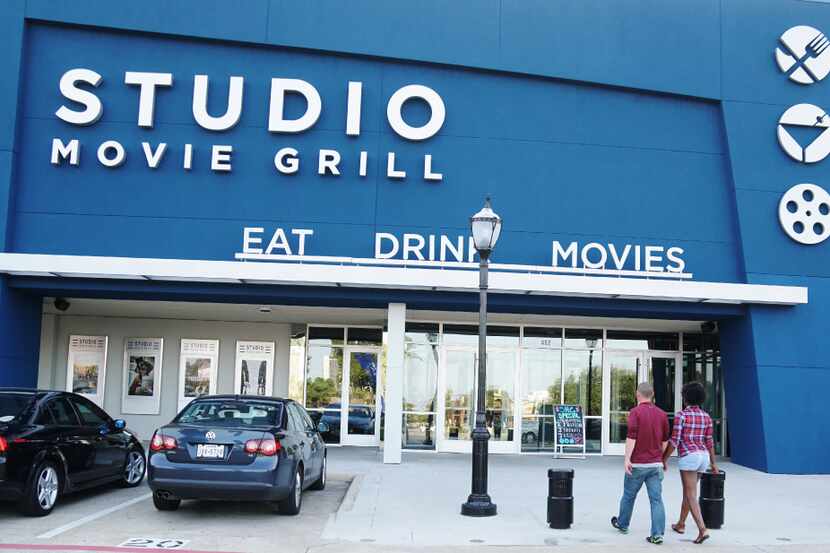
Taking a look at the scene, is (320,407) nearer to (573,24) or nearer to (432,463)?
(432,463)

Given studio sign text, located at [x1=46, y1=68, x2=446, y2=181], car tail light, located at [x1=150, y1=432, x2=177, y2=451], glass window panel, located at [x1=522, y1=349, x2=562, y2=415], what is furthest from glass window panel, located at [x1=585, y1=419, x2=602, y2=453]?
car tail light, located at [x1=150, y1=432, x2=177, y2=451]

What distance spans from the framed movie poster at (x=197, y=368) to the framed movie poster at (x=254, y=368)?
22.5 inches

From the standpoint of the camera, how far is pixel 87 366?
20578mm

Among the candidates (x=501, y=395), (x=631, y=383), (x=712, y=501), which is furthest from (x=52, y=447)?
(x=631, y=383)

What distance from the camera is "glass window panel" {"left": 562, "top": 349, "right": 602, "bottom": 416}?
65.6 feet

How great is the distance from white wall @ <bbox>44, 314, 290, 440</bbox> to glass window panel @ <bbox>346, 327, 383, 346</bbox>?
1.53m

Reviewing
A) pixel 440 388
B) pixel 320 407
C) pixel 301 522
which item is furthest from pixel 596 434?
pixel 301 522

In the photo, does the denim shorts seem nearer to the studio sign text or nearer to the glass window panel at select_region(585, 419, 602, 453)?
the studio sign text

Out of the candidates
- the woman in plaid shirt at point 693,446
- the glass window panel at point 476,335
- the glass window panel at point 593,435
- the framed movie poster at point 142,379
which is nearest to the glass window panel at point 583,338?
the glass window panel at point 476,335

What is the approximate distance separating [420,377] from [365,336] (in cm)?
189

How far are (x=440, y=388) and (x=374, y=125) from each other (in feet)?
19.8

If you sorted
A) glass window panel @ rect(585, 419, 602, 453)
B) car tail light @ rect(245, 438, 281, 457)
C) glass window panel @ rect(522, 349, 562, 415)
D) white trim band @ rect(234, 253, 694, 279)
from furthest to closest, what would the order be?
glass window panel @ rect(585, 419, 602, 453) → glass window panel @ rect(522, 349, 562, 415) → white trim band @ rect(234, 253, 694, 279) → car tail light @ rect(245, 438, 281, 457)

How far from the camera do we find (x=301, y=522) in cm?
1065

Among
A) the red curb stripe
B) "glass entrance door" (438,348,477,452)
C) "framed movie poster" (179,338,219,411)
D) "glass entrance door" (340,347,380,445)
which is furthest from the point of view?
"framed movie poster" (179,338,219,411)
